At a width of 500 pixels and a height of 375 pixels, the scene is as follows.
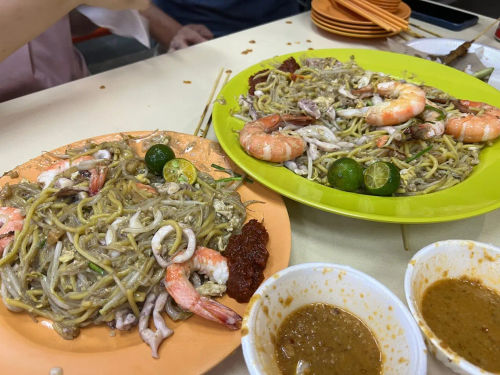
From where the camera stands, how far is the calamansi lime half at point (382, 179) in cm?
178

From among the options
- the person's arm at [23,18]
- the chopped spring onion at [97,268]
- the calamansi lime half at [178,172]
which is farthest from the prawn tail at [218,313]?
the person's arm at [23,18]

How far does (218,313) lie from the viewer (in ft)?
4.24

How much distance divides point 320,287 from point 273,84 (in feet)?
5.86

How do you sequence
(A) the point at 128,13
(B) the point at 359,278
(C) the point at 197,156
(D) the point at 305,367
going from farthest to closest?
(A) the point at 128,13
(C) the point at 197,156
(B) the point at 359,278
(D) the point at 305,367

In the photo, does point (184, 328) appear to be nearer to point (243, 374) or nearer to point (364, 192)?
point (243, 374)

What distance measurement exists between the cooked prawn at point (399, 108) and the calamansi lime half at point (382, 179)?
1.87 feet

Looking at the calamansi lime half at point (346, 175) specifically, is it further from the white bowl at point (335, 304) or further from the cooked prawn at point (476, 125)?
the cooked prawn at point (476, 125)

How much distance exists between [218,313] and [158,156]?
0.96 m

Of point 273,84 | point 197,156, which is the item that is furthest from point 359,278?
point 273,84

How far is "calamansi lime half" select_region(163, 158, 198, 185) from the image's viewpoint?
74.7 inches

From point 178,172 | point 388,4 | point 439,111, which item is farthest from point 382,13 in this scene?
point 178,172

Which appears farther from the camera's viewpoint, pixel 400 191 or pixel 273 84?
pixel 273 84

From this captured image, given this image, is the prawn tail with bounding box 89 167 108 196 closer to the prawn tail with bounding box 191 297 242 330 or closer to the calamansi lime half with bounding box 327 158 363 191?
the prawn tail with bounding box 191 297 242 330

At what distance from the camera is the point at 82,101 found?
2777 mm
